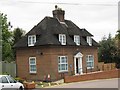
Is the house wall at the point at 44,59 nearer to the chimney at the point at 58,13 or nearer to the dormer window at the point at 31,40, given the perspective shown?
the dormer window at the point at 31,40

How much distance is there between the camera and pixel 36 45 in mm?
42031

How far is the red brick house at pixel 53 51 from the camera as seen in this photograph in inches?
1633

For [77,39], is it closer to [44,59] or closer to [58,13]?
[58,13]

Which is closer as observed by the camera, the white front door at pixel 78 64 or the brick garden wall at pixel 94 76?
the brick garden wall at pixel 94 76

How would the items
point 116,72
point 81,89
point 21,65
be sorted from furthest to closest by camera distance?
point 21,65 < point 116,72 < point 81,89

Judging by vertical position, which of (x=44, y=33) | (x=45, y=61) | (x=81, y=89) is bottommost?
(x=81, y=89)

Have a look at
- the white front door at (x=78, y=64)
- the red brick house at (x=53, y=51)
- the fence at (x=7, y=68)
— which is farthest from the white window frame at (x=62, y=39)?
the fence at (x=7, y=68)

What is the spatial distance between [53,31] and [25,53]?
4.34 m

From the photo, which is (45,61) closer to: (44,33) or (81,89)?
(44,33)

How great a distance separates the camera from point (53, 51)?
41281 millimetres

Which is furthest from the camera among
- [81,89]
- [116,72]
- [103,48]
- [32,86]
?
[103,48]

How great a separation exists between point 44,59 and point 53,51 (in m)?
1.44

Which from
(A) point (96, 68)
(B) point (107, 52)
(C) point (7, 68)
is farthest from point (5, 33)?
(B) point (107, 52)

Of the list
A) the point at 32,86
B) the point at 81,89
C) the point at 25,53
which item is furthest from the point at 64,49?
the point at 81,89
